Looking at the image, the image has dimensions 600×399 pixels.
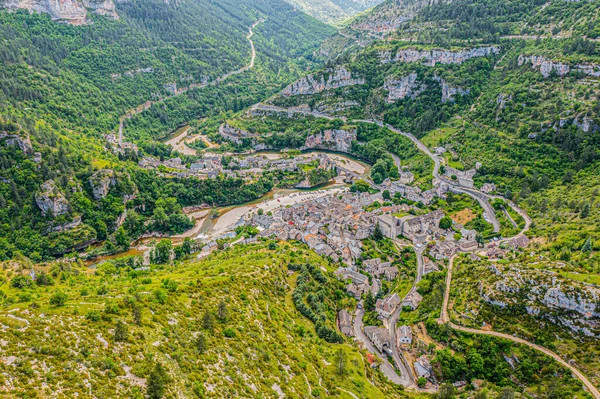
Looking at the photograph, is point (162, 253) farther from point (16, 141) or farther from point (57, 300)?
point (57, 300)

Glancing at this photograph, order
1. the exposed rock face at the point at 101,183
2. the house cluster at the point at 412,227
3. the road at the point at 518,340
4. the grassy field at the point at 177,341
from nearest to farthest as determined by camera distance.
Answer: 1. the grassy field at the point at 177,341
2. the road at the point at 518,340
3. the house cluster at the point at 412,227
4. the exposed rock face at the point at 101,183

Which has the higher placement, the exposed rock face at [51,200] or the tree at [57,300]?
the tree at [57,300]

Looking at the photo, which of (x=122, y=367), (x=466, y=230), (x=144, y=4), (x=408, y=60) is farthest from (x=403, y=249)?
(x=144, y=4)

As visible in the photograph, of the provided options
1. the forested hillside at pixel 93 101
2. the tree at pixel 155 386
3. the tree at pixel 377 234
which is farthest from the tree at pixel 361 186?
the tree at pixel 155 386

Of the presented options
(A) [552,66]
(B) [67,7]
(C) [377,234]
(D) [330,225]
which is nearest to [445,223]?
(C) [377,234]

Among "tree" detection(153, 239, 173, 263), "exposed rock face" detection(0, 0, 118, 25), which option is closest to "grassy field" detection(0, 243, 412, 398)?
"tree" detection(153, 239, 173, 263)

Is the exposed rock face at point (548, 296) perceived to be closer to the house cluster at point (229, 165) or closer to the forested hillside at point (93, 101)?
the forested hillside at point (93, 101)

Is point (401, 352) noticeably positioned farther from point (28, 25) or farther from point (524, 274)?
point (28, 25)
